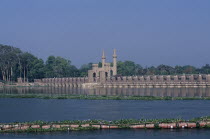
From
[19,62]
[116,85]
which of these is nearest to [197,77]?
[116,85]

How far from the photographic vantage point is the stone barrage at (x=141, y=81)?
301 feet

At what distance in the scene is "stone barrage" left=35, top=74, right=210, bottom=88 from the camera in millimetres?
91625

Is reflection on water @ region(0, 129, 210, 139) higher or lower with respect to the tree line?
lower

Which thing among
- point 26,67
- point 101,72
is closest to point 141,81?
point 101,72

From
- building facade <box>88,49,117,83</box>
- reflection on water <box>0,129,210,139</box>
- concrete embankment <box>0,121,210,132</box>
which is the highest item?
building facade <box>88,49,117,83</box>

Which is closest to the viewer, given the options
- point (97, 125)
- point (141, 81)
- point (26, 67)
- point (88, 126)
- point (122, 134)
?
point (122, 134)

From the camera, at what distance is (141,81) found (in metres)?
103

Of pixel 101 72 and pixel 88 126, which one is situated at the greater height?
pixel 101 72

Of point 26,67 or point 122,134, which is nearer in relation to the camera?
point 122,134

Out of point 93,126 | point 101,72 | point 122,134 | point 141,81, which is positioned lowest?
point 122,134

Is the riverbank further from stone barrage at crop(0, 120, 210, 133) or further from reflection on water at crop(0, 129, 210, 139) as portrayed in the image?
reflection on water at crop(0, 129, 210, 139)

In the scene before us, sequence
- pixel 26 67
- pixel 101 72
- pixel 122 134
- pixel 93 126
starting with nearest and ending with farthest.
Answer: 1. pixel 122 134
2. pixel 93 126
3. pixel 101 72
4. pixel 26 67

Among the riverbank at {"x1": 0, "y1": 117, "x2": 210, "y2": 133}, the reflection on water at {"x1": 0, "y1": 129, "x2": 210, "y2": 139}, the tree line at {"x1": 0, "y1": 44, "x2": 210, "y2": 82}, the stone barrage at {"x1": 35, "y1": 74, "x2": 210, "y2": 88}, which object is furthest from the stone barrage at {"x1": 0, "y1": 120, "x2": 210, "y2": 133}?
the tree line at {"x1": 0, "y1": 44, "x2": 210, "y2": 82}

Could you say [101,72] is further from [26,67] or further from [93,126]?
[93,126]
